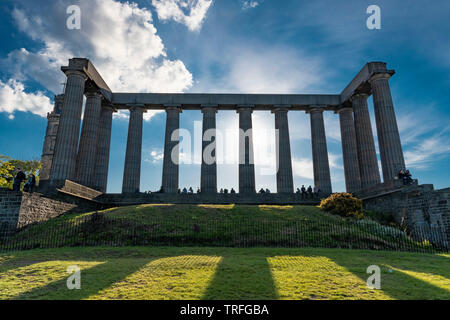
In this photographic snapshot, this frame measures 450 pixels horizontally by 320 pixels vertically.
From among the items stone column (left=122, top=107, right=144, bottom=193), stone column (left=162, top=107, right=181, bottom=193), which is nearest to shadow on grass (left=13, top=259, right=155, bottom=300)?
stone column (left=162, top=107, right=181, bottom=193)

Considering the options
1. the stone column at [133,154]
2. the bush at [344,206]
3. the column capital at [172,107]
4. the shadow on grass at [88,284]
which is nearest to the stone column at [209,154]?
the column capital at [172,107]

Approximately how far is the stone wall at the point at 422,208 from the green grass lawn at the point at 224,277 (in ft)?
26.4

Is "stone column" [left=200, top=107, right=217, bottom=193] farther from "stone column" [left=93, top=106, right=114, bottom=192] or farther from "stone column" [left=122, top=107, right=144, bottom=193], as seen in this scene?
"stone column" [left=93, top=106, right=114, bottom=192]

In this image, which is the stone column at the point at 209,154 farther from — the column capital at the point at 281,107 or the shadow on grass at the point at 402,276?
the shadow on grass at the point at 402,276

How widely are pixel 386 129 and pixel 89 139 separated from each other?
3636cm

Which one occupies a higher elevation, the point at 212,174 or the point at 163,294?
the point at 212,174

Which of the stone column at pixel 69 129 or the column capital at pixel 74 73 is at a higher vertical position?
the column capital at pixel 74 73

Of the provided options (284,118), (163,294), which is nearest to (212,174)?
(284,118)

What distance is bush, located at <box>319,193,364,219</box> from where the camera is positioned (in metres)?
21.7

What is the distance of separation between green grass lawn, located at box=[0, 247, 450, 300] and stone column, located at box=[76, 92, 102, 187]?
24.4m

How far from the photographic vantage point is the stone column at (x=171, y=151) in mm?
36438

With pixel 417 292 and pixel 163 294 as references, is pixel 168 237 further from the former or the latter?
pixel 417 292
